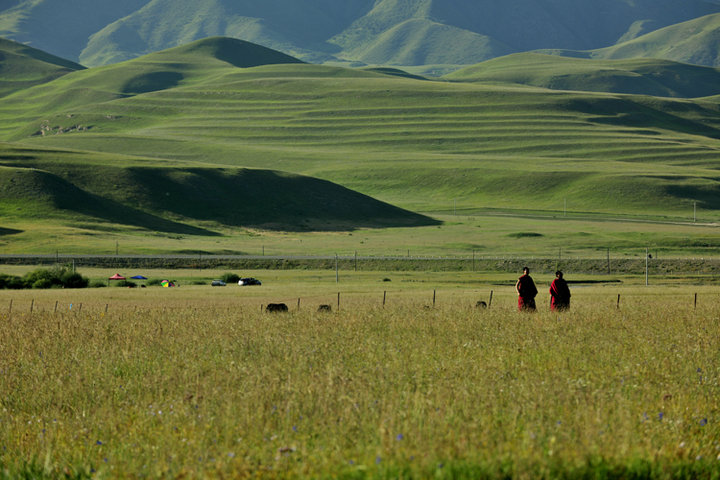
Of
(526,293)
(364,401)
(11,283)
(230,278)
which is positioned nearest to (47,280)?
(11,283)

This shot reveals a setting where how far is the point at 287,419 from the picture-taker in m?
8.91

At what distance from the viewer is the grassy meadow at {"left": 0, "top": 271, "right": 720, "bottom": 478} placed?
7.59 metres

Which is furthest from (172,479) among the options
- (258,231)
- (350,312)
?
(258,231)

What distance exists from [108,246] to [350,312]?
248 ft

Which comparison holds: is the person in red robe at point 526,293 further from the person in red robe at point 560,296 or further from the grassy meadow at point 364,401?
the grassy meadow at point 364,401

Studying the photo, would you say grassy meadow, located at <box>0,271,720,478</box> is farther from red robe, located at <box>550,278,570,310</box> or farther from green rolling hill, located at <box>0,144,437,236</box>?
green rolling hill, located at <box>0,144,437,236</box>

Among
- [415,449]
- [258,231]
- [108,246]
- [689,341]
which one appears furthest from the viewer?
[258,231]

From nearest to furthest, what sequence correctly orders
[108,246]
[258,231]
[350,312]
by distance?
[350,312], [108,246], [258,231]

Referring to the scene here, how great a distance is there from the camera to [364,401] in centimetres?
941

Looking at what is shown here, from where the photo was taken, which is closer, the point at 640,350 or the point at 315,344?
the point at 640,350

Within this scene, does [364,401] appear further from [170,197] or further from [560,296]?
[170,197]

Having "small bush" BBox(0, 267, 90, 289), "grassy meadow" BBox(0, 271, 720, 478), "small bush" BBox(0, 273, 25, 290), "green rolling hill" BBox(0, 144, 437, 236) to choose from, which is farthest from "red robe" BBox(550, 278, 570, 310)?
"green rolling hill" BBox(0, 144, 437, 236)

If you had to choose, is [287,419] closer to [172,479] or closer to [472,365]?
[172,479]

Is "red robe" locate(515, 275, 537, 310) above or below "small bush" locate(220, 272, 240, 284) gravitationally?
above
